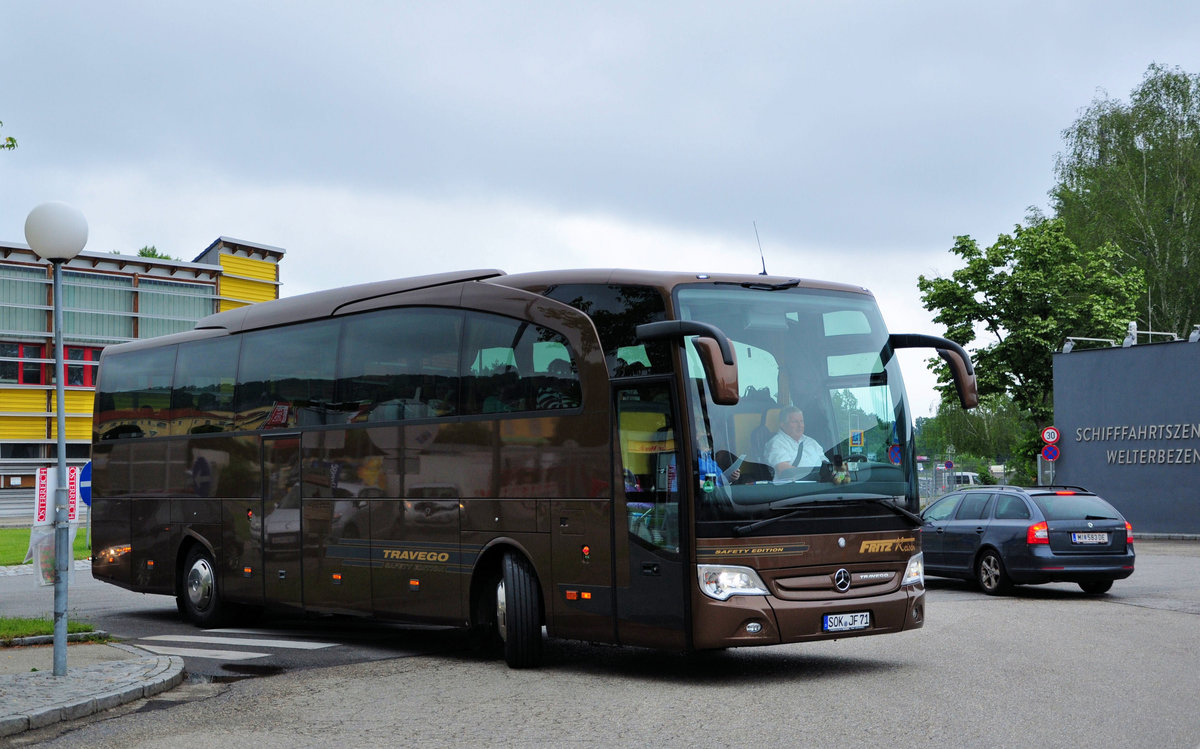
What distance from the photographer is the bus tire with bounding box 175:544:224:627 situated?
50.3 feet

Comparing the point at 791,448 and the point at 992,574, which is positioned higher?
the point at 791,448

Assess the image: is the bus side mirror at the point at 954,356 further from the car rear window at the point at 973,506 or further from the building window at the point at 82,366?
the building window at the point at 82,366

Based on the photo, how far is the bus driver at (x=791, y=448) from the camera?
9922 mm

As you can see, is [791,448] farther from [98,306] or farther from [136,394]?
[98,306]

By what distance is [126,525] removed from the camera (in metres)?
16.9

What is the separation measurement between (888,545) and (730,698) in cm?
215

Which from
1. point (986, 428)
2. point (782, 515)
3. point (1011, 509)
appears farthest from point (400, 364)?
point (986, 428)

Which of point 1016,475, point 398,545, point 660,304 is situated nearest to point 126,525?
point 398,545

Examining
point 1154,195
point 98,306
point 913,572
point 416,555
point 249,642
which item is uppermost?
point 1154,195

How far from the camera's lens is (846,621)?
10055 mm

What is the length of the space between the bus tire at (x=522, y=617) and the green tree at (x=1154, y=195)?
49214 mm

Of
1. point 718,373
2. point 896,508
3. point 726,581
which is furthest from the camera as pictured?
point 896,508

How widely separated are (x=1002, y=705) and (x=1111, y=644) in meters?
4.30

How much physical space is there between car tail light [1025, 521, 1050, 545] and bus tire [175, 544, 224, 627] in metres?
10.7
